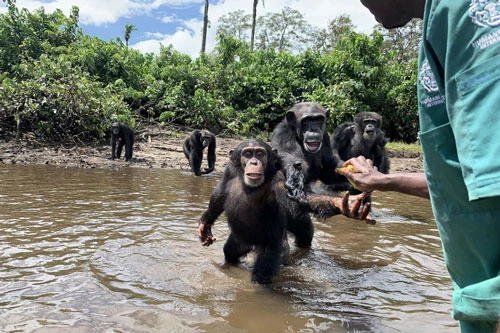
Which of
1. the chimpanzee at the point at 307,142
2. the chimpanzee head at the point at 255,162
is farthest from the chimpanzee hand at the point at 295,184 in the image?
the chimpanzee at the point at 307,142

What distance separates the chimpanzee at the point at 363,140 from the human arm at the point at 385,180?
6.67m

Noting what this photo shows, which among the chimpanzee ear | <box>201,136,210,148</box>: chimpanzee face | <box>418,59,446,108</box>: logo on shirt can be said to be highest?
the chimpanzee ear

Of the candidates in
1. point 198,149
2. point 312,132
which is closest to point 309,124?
point 312,132

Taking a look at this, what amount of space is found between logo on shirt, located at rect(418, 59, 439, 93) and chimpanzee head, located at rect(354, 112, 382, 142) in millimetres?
7709

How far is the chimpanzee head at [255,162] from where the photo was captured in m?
4.46

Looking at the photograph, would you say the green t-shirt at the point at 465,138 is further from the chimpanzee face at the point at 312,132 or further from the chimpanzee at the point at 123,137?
the chimpanzee at the point at 123,137

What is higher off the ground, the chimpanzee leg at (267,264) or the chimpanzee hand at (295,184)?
the chimpanzee hand at (295,184)

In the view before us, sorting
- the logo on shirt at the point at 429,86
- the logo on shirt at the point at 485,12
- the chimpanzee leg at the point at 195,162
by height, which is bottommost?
the chimpanzee leg at the point at 195,162

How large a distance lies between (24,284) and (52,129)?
13.2m

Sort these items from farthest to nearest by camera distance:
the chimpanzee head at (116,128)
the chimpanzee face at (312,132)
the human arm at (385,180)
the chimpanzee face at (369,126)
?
the chimpanzee head at (116,128), the chimpanzee face at (369,126), the chimpanzee face at (312,132), the human arm at (385,180)

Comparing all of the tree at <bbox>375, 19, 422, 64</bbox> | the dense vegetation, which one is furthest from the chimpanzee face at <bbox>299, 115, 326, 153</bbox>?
the tree at <bbox>375, 19, 422, 64</bbox>

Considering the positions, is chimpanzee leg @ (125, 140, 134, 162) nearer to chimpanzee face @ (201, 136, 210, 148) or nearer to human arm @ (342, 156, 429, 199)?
chimpanzee face @ (201, 136, 210, 148)

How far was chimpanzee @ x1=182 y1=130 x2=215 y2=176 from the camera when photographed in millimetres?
12203

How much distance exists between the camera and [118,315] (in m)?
3.39
